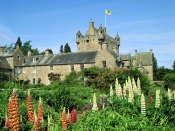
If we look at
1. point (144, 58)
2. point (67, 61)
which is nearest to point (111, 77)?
point (67, 61)

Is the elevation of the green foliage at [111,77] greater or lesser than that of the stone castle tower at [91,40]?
lesser

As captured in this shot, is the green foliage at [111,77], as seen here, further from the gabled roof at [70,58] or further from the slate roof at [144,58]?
the slate roof at [144,58]

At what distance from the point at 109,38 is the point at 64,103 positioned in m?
50.7

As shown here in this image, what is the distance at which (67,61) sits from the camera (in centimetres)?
4797

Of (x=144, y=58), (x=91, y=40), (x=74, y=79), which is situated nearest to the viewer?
(x=74, y=79)

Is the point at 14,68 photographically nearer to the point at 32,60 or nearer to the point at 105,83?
the point at 32,60

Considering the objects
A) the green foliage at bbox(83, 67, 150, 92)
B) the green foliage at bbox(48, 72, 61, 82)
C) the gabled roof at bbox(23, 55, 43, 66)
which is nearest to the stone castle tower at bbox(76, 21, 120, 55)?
the gabled roof at bbox(23, 55, 43, 66)

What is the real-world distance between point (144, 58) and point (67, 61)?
23.6m

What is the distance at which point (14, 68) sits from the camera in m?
53.6

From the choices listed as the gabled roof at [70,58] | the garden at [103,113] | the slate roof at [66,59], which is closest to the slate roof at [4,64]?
the slate roof at [66,59]

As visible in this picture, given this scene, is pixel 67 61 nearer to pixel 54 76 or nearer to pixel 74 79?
pixel 54 76

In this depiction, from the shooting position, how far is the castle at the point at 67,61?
143 feet

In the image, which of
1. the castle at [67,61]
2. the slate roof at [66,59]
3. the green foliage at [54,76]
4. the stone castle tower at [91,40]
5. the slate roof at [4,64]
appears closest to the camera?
the castle at [67,61]

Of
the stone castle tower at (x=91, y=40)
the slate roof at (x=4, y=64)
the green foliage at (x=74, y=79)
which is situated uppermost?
the stone castle tower at (x=91, y=40)
